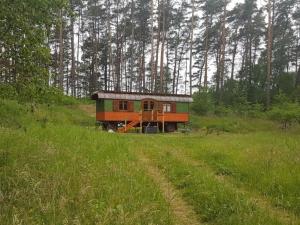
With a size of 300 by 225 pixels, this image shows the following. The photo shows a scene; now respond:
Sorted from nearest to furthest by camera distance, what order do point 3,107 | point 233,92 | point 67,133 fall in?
point 3,107, point 67,133, point 233,92

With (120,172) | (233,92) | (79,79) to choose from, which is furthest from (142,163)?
(79,79)

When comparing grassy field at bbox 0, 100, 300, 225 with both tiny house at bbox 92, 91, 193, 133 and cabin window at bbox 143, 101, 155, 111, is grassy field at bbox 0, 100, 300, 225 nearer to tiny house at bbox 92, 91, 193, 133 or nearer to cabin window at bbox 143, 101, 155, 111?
tiny house at bbox 92, 91, 193, 133

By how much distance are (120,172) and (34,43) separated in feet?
11.5

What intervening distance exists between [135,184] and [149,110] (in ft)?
63.2

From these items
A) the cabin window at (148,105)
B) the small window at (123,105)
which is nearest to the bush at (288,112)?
the cabin window at (148,105)

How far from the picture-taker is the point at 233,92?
39.3 meters

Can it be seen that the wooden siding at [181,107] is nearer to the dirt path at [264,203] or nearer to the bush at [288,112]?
the bush at [288,112]

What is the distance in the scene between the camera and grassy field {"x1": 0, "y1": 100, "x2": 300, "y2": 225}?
5.98 m

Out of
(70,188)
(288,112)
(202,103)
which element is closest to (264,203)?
(70,188)

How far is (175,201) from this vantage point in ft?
25.1

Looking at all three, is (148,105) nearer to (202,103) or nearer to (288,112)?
(202,103)

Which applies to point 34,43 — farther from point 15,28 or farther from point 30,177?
point 30,177

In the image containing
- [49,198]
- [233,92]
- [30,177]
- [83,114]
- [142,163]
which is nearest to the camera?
[49,198]

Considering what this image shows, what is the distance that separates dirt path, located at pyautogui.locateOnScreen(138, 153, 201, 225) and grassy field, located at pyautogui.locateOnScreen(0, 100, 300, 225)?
20 millimetres
